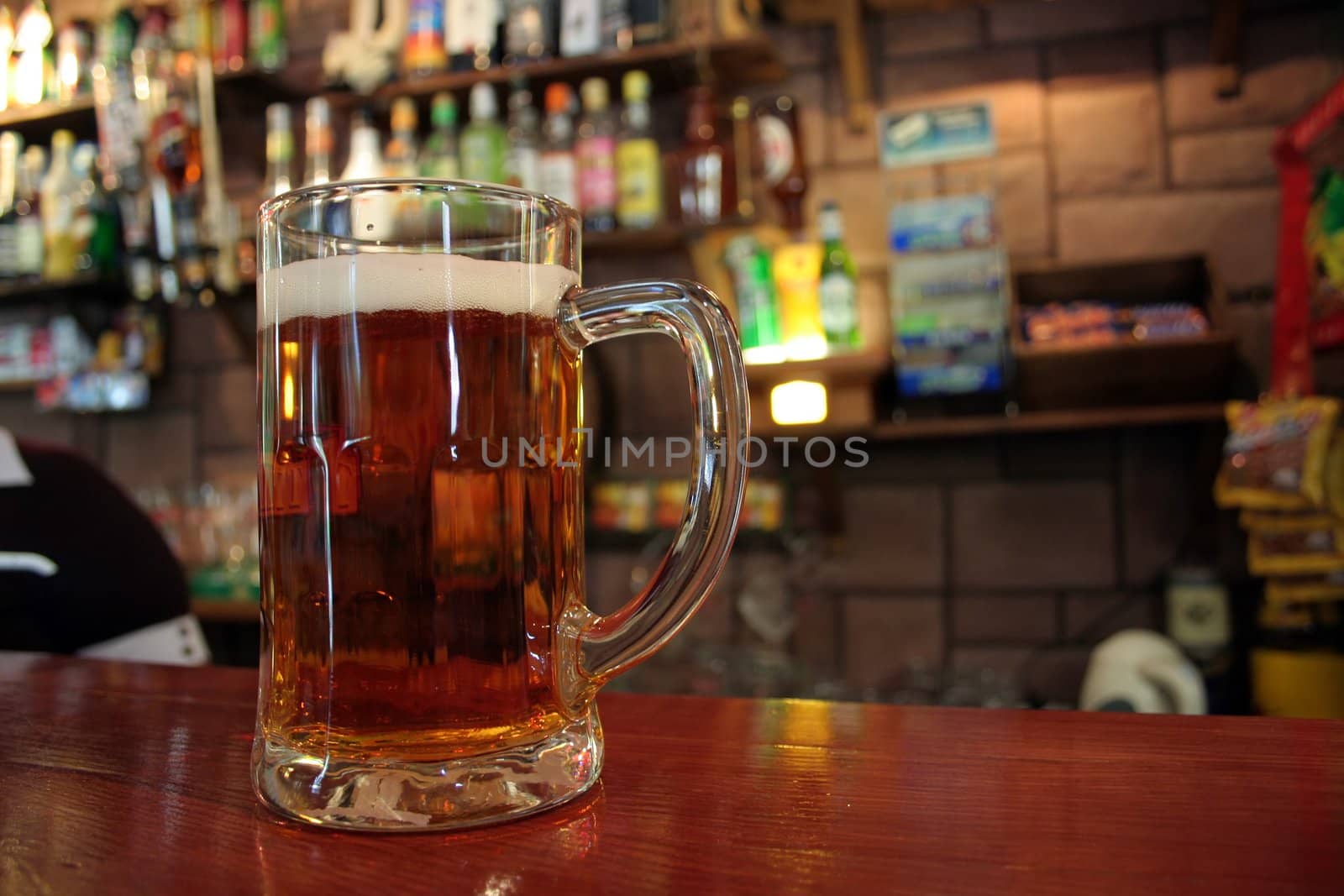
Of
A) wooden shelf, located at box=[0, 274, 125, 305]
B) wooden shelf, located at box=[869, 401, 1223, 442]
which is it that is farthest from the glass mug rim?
wooden shelf, located at box=[0, 274, 125, 305]

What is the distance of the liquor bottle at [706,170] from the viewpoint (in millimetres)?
1923

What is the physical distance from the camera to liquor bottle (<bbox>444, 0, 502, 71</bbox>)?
2.07 meters

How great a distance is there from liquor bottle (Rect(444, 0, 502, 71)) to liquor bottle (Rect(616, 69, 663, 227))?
1.01 feet

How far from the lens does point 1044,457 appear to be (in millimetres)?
2016

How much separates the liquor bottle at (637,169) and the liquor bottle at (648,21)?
0.07m

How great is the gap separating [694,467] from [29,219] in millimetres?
2746

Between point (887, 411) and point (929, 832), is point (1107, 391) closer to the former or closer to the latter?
point (887, 411)

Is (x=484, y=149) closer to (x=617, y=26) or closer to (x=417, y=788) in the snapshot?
(x=617, y=26)

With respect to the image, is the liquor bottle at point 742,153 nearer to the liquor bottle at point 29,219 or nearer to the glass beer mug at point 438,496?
the glass beer mug at point 438,496

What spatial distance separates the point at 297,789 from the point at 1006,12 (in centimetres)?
209

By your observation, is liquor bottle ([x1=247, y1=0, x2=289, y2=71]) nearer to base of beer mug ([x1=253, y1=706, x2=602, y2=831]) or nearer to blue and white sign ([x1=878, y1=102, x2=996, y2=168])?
blue and white sign ([x1=878, y1=102, x2=996, y2=168])

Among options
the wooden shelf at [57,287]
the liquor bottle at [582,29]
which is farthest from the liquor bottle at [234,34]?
the liquor bottle at [582,29]

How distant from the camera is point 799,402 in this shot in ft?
6.12

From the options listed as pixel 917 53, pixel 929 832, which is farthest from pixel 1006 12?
pixel 929 832
